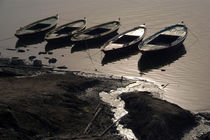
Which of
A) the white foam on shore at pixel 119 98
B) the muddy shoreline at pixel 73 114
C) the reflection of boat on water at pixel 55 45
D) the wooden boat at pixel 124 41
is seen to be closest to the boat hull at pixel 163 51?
the wooden boat at pixel 124 41

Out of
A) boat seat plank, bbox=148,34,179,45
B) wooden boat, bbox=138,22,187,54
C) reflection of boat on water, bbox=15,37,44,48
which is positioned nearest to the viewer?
wooden boat, bbox=138,22,187,54

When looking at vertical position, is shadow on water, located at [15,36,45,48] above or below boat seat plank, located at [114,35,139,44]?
below

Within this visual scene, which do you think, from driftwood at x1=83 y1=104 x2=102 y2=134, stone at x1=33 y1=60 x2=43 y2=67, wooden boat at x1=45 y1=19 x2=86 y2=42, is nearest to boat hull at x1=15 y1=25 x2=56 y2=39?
wooden boat at x1=45 y1=19 x2=86 y2=42

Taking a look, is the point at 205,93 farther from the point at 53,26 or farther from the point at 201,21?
the point at 53,26

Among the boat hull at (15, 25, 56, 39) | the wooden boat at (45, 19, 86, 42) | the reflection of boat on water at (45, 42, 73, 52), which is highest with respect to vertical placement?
the wooden boat at (45, 19, 86, 42)

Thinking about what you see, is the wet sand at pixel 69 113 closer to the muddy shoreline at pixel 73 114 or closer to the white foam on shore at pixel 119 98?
the muddy shoreline at pixel 73 114

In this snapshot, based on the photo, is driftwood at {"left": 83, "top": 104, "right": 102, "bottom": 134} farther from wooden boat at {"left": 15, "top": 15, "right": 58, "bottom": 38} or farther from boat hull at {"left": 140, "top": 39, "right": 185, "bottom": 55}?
wooden boat at {"left": 15, "top": 15, "right": 58, "bottom": 38}

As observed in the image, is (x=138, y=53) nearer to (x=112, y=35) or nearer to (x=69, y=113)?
(x=112, y=35)
